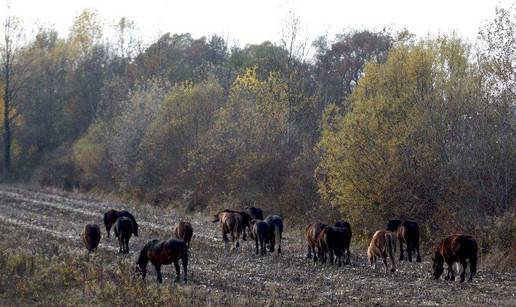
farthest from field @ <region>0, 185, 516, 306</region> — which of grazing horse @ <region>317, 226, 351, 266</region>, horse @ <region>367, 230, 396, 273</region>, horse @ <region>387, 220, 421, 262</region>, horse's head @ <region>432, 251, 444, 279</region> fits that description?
Result: horse @ <region>387, 220, 421, 262</region>

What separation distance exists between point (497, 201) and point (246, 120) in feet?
66.3

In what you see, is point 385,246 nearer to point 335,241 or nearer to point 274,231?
point 335,241

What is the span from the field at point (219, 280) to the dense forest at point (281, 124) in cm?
324

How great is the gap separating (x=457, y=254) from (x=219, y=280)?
6.46 meters

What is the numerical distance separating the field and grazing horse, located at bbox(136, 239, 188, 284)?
378 mm

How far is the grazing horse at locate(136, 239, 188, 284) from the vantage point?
19375 mm

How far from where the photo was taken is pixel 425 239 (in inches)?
1041

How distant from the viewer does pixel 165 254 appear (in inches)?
765

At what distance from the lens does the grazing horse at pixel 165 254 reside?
19375mm

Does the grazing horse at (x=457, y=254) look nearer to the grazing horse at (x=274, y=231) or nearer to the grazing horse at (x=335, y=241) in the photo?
the grazing horse at (x=335, y=241)

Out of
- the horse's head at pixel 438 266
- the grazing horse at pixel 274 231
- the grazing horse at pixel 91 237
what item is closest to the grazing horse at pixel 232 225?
the grazing horse at pixel 274 231

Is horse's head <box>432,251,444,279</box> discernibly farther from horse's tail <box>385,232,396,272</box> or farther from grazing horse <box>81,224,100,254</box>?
grazing horse <box>81,224,100,254</box>

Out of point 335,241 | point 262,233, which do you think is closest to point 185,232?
point 262,233

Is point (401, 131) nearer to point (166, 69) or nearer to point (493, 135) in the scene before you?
point (493, 135)
